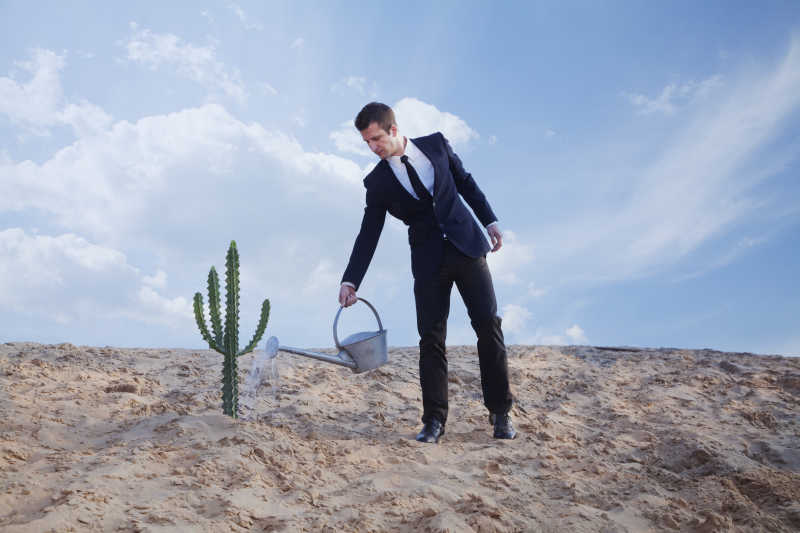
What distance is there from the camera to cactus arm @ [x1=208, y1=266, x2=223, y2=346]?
3.95 m

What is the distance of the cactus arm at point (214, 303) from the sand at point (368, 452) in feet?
1.71

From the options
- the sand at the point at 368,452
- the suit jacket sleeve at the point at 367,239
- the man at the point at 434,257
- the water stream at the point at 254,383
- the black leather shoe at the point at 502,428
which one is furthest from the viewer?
the water stream at the point at 254,383

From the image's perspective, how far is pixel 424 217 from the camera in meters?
4.06

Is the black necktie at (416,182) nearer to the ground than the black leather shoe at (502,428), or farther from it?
farther from it

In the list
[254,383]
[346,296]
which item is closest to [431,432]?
[346,296]

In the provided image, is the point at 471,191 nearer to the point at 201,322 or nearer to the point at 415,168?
the point at 415,168

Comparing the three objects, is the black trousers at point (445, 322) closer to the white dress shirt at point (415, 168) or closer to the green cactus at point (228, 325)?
the white dress shirt at point (415, 168)

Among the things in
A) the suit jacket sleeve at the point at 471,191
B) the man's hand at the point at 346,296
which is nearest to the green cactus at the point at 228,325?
the man's hand at the point at 346,296

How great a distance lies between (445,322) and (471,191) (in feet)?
3.06

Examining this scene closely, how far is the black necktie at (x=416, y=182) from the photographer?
13.1 feet

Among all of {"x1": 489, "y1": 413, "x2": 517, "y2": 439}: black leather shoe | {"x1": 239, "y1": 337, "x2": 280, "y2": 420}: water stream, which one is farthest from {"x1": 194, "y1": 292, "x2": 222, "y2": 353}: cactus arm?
{"x1": 489, "y1": 413, "x2": 517, "y2": 439}: black leather shoe

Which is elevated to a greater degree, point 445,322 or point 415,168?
point 415,168

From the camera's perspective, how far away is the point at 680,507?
338 centimetres

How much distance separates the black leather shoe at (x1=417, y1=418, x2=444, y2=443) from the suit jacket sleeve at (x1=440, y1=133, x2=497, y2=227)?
1374mm
